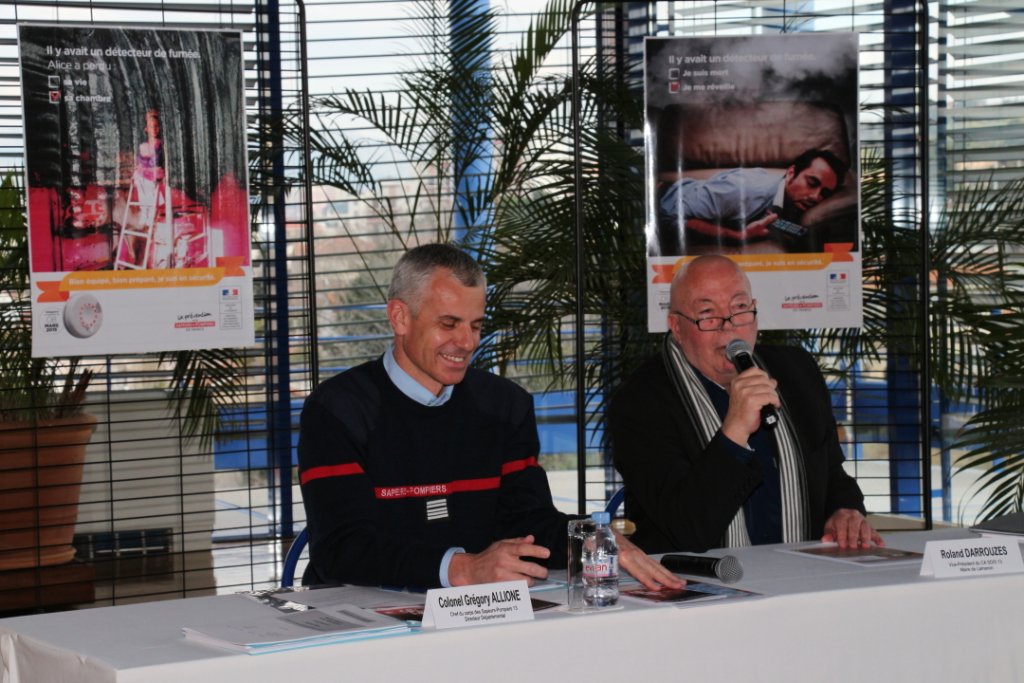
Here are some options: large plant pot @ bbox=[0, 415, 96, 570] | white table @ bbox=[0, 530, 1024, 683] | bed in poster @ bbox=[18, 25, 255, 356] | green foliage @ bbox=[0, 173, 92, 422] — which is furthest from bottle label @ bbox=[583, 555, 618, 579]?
large plant pot @ bbox=[0, 415, 96, 570]

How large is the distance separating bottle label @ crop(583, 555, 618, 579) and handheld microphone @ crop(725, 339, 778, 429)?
2.29ft

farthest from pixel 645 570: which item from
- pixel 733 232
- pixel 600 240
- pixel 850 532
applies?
pixel 600 240

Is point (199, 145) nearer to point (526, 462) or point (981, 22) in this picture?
point (526, 462)

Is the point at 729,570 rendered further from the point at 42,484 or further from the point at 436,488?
the point at 42,484

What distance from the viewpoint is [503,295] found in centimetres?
488

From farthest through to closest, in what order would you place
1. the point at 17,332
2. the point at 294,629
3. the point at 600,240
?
the point at 600,240, the point at 17,332, the point at 294,629

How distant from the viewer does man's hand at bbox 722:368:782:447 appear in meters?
2.78

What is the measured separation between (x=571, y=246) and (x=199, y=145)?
1.46 meters

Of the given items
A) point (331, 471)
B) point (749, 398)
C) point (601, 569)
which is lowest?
point (601, 569)

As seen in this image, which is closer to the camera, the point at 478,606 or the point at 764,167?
the point at 478,606

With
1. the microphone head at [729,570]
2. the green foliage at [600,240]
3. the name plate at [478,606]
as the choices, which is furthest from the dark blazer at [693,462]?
the green foliage at [600,240]

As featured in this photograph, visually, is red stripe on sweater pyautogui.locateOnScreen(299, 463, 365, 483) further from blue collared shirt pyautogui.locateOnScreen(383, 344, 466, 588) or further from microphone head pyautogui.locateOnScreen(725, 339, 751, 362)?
microphone head pyautogui.locateOnScreen(725, 339, 751, 362)

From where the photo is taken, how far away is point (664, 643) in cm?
212

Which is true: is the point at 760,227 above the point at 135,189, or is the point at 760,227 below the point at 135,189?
below
